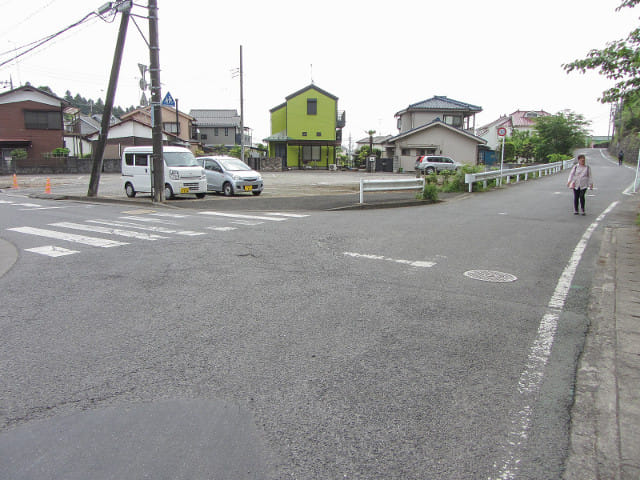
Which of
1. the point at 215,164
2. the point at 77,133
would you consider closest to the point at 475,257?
the point at 215,164

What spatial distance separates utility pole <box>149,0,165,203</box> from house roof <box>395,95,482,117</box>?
35.0m

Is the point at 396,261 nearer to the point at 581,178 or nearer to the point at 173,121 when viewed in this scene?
the point at 581,178

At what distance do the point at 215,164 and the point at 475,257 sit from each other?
1441cm

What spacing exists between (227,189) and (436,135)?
28980mm

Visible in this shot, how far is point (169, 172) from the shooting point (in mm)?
17000

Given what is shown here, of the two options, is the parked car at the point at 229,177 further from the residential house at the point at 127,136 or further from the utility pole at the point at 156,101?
the residential house at the point at 127,136

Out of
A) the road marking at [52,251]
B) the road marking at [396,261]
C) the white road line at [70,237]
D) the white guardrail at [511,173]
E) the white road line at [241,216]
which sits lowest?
the road marking at [396,261]

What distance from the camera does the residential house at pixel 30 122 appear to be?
40188mm

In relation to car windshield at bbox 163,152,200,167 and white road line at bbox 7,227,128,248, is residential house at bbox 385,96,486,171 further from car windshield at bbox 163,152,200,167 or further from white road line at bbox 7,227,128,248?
white road line at bbox 7,227,128,248

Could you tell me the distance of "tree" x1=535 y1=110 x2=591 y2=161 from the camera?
50719 mm

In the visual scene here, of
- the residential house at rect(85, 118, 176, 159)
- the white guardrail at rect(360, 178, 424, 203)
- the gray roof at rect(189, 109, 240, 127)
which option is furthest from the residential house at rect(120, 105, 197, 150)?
the white guardrail at rect(360, 178, 424, 203)

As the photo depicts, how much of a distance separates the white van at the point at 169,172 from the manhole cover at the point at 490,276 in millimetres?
13084

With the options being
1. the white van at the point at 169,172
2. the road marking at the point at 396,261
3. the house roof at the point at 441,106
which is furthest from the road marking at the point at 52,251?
the house roof at the point at 441,106

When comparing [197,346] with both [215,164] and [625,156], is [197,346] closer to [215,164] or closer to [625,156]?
[215,164]
